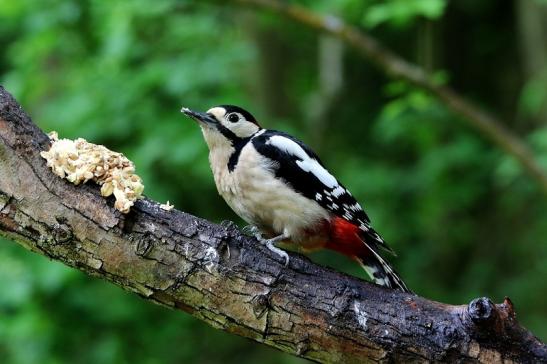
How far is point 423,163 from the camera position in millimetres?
6402

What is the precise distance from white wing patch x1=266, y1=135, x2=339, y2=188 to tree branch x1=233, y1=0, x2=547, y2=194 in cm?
207

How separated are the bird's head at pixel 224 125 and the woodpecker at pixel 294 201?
2.6 inches

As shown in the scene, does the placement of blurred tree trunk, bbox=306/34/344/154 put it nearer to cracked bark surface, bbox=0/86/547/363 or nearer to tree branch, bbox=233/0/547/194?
tree branch, bbox=233/0/547/194

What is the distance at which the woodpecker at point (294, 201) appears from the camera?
338cm

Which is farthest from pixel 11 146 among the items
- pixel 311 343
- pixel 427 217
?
pixel 427 217

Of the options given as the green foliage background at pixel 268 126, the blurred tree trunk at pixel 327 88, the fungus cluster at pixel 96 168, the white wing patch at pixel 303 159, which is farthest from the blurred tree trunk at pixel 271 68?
the fungus cluster at pixel 96 168

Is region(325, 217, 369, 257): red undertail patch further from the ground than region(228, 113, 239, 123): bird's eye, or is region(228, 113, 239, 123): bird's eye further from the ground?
region(228, 113, 239, 123): bird's eye

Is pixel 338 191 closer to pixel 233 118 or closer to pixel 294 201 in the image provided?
pixel 294 201

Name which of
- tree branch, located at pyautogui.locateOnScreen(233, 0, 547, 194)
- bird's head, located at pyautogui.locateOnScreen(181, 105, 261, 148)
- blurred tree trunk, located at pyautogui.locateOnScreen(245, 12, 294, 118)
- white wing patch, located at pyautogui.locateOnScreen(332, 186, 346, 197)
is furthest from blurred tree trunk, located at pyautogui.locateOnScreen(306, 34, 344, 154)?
white wing patch, located at pyautogui.locateOnScreen(332, 186, 346, 197)

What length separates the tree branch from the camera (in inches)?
211

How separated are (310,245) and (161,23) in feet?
9.64

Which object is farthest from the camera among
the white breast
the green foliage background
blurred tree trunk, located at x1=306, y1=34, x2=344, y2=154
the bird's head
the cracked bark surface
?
blurred tree trunk, located at x1=306, y1=34, x2=344, y2=154

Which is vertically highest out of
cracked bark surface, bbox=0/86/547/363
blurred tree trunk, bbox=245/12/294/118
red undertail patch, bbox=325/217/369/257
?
blurred tree trunk, bbox=245/12/294/118

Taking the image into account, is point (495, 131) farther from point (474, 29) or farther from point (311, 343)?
point (311, 343)
